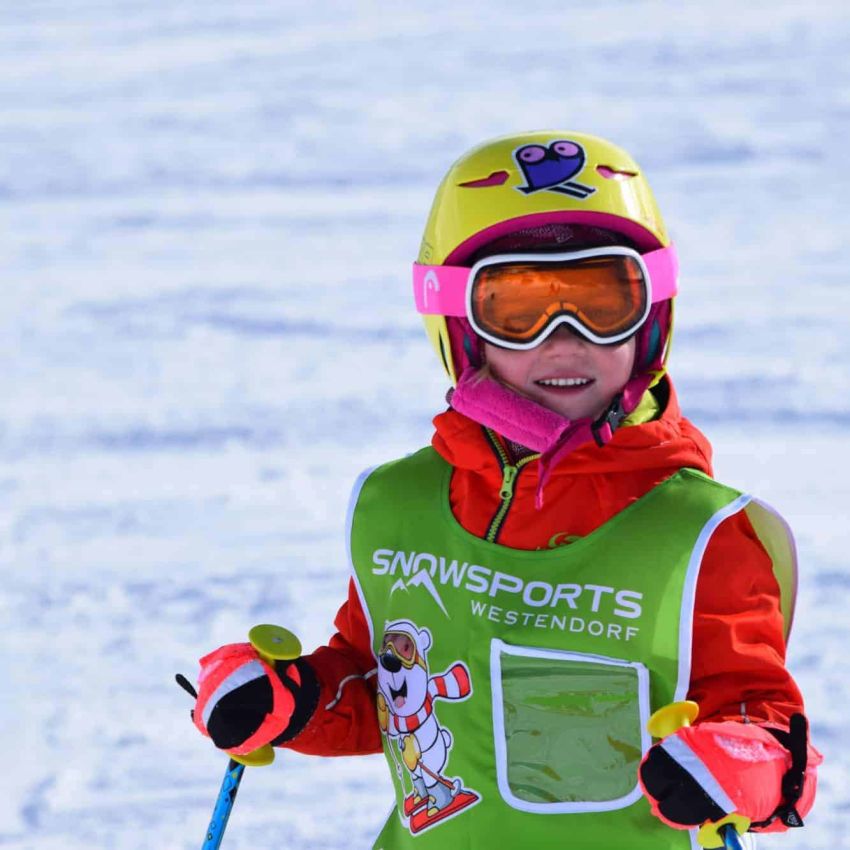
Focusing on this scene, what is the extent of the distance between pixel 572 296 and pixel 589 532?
0.37 metres

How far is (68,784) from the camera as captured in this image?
447 centimetres

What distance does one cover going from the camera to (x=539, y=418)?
8.92 feet

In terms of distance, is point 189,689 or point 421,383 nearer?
point 189,689

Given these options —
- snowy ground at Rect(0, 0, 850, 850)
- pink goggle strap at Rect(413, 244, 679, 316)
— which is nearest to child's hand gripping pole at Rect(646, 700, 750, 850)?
pink goggle strap at Rect(413, 244, 679, 316)

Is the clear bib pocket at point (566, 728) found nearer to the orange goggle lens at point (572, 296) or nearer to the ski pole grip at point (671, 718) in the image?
the ski pole grip at point (671, 718)

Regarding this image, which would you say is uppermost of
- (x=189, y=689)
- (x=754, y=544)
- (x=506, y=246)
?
(x=506, y=246)

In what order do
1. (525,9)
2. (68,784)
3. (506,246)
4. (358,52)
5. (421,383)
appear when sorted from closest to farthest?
(506,246) < (68,784) < (421,383) < (358,52) < (525,9)

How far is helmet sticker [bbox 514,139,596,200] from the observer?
2779mm

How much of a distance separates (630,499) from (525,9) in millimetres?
11822

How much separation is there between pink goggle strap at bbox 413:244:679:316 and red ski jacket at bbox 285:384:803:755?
7.0 inches

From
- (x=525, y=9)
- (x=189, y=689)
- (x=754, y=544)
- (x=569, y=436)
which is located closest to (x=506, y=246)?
(x=569, y=436)

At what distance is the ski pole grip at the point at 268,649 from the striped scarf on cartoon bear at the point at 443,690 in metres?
0.22

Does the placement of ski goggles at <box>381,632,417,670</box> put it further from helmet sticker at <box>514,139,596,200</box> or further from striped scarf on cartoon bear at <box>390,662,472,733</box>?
helmet sticker at <box>514,139,596,200</box>

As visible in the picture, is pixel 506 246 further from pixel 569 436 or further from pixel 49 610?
pixel 49 610
